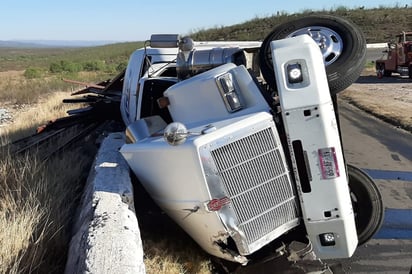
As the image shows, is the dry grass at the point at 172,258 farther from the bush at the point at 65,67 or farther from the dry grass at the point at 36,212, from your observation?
the bush at the point at 65,67

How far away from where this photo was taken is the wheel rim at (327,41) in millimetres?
4879

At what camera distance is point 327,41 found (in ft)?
16.1

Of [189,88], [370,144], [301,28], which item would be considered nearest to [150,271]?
[189,88]

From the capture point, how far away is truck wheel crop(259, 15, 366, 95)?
476 cm

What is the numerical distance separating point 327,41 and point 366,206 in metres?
1.70

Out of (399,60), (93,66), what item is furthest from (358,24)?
(399,60)

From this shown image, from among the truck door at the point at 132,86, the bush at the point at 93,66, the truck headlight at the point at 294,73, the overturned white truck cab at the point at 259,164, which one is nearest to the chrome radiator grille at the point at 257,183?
the overturned white truck cab at the point at 259,164

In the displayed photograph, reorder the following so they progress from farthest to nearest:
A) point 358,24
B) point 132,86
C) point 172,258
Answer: point 358,24
point 132,86
point 172,258

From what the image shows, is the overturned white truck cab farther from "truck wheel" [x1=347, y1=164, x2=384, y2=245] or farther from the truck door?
the truck door

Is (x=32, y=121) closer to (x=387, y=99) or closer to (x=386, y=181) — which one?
(x=386, y=181)

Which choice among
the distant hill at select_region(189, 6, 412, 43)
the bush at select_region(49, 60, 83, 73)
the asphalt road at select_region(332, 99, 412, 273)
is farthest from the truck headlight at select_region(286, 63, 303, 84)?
the distant hill at select_region(189, 6, 412, 43)

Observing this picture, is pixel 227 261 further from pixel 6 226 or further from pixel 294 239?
pixel 6 226

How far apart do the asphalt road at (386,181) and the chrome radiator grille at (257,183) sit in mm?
1431

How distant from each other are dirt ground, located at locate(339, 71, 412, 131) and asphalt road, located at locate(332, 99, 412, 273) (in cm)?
50
